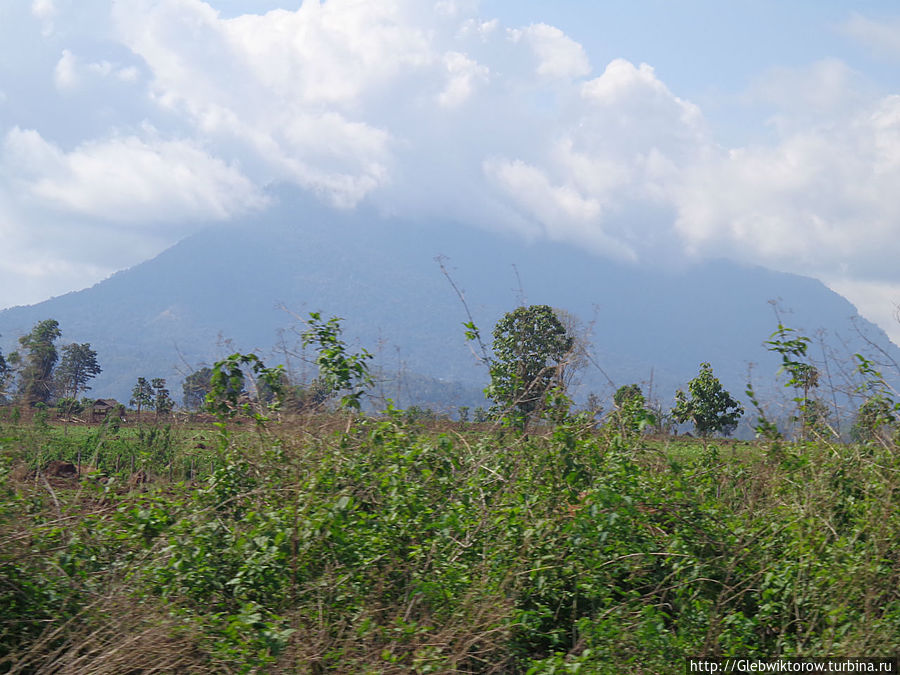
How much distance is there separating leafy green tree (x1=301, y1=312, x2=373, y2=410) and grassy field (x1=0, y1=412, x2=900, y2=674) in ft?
1.22

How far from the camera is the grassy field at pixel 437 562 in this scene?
479 cm

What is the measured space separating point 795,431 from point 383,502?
201 inches

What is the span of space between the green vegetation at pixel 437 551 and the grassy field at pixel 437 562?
0.02 m

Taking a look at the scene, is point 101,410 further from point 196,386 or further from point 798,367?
point 798,367

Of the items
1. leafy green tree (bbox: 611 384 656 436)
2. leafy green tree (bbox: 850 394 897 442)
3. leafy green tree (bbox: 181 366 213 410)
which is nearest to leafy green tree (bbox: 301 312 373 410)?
leafy green tree (bbox: 181 366 213 410)

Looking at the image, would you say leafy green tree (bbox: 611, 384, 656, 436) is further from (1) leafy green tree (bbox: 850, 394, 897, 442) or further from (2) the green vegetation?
(1) leafy green tree (bbox: 850, 394, 897, 442)

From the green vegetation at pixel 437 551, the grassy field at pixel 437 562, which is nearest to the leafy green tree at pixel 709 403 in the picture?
the green vegetation at pixel 437 551

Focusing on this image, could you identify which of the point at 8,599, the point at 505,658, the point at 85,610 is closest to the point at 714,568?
the point at 505,658

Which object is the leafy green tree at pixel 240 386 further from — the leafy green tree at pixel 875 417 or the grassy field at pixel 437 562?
the leafy green tree at pixel 875 417

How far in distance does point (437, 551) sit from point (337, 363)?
2.51 metres

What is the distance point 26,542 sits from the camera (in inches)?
203

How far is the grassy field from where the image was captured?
4785 millimetres

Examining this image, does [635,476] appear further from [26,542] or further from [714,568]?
[26,542]

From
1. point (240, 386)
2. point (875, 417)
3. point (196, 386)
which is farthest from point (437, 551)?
point (875, 417)
